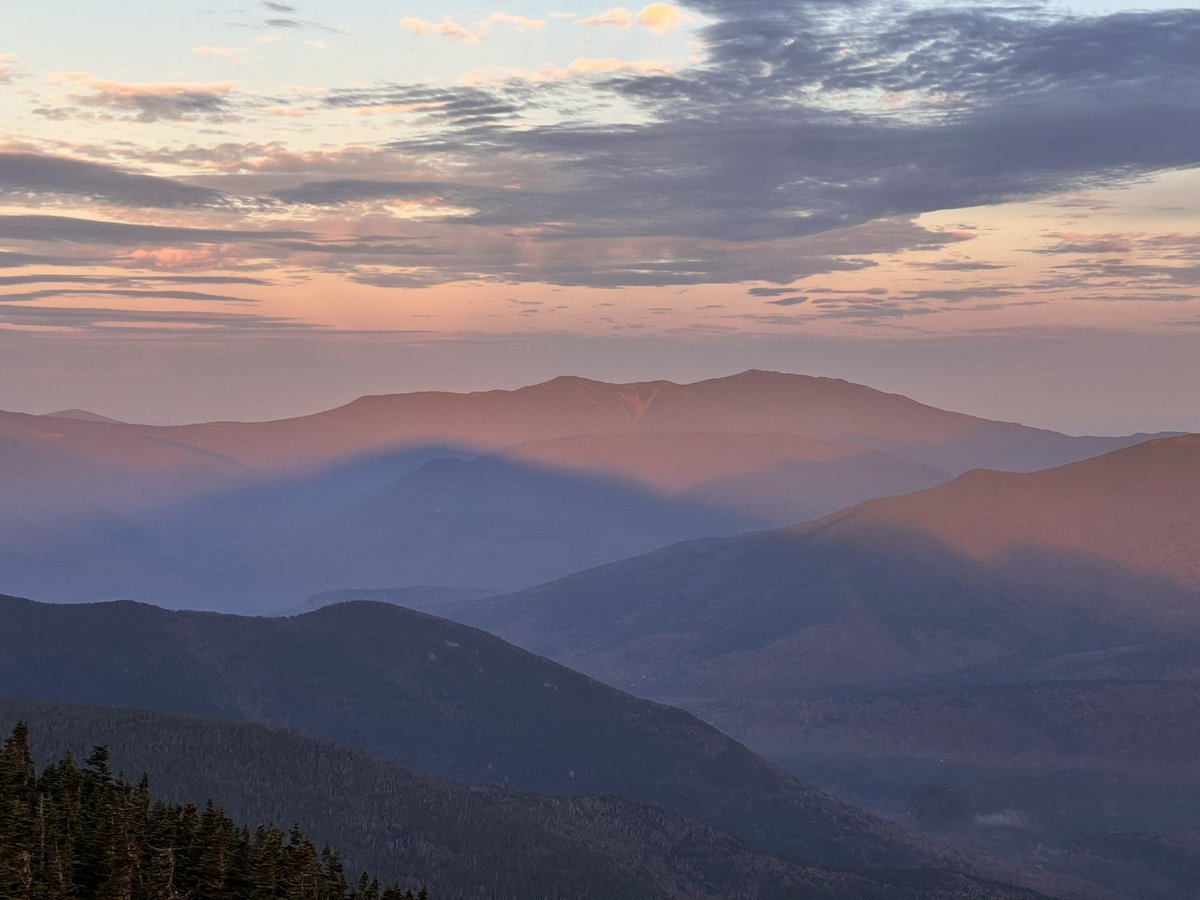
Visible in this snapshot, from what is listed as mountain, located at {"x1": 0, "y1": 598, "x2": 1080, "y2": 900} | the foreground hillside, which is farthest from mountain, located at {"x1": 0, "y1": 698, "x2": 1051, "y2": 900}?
mountain, located at {"x1": 0, "y1": 598, "x2": 1080, "y2": 900}

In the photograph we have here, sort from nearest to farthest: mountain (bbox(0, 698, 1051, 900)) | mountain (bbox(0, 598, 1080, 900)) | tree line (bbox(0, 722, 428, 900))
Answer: tree line (bbox(0, 722, 428, 900))
mountain (bbox(0, 698, 1051, 900))
mountain (bbox(0, 598, 1080, 900))

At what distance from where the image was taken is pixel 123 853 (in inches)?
1793

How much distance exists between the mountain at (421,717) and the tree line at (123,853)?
11363cm

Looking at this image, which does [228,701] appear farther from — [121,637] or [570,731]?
[570,731]

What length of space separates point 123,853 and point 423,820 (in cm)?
8276

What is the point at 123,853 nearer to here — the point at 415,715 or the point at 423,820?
the point at 423,820

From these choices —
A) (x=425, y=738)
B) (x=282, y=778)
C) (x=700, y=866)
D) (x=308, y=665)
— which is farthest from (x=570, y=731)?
(x=282, y=778)

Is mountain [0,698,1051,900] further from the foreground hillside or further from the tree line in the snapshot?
the tree line

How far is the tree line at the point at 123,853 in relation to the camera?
145 ft

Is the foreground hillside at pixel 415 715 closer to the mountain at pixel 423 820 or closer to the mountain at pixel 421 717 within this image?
the mountain at pixel 421 717

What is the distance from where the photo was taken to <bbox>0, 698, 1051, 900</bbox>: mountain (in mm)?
117188

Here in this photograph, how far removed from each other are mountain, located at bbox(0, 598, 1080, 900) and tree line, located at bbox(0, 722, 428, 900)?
113625 mm

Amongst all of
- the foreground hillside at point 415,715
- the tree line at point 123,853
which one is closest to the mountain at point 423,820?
the foreground hillside at point 415,715

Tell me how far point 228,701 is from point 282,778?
54.5 metres
